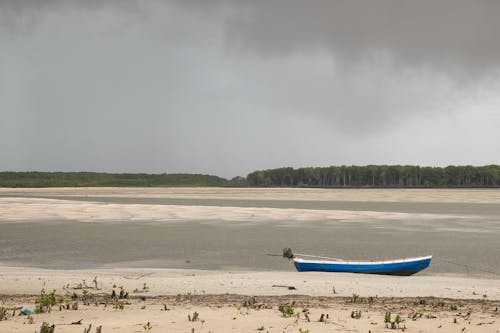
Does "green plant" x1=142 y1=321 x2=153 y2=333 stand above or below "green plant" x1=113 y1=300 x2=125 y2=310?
above

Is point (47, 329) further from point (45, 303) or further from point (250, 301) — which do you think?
point (250, 301)

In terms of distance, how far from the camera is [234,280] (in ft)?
42.1

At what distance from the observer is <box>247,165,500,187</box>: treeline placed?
471ft

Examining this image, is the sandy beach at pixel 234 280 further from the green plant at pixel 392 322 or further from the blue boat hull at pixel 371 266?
the blue boat hull at pixel 371 266

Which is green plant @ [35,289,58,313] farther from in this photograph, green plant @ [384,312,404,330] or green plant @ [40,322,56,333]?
green plant @ [384,312,404,330]

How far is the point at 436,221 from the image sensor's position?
1299 inches

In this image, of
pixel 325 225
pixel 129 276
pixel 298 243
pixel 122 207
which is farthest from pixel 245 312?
pixel 122 207

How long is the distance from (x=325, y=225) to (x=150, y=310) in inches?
848

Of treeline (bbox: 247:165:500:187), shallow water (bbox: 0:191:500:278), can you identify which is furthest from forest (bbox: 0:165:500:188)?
shallow water (bbox: 0:191:500:278)

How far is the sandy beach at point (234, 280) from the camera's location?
8.41 m

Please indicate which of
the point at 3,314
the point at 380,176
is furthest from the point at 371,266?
the point at 380,176

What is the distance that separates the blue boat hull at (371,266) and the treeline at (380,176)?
138252 millimetres

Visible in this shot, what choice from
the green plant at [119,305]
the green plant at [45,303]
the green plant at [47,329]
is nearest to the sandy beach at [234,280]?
the green plant at [119,305]

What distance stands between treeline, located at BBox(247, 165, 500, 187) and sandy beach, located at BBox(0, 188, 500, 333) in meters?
124
